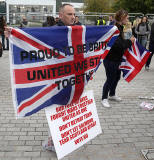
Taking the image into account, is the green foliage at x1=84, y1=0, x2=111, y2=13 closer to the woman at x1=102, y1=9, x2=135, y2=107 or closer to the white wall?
the white wall

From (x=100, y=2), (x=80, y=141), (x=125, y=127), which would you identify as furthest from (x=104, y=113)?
(x=100, y=2)

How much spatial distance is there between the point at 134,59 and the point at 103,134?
1728 mm

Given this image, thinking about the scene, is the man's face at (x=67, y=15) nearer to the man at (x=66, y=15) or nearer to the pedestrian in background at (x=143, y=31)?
the man at (x=66, y=15)

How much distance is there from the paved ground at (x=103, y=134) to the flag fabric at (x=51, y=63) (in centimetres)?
84

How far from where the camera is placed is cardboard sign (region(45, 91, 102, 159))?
2764mm

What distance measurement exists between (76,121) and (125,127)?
1318 mm

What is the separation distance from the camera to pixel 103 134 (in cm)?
371

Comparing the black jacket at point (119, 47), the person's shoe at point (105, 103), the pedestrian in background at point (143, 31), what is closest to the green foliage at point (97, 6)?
the pedestrian in background at point (143, 31)

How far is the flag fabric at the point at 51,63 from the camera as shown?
234 centimetres

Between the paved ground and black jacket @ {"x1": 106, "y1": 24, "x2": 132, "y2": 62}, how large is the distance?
3.41ft

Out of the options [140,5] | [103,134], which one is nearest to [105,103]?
[103,134]

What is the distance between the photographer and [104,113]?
4.50 m

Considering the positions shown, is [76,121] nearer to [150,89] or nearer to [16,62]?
[16,62]

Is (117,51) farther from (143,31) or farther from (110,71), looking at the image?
(143,31)
